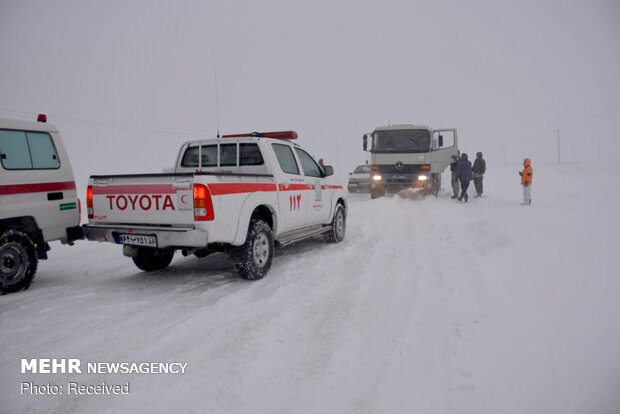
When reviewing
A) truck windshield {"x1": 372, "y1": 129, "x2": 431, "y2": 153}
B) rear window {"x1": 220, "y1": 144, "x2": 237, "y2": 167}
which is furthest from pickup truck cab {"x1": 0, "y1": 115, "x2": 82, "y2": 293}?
truck windshield {"x1": 372, "y1": 129, "x2": 431, "y2": 153}

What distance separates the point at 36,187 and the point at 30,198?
0.17 metres

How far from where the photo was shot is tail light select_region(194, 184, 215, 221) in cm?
439

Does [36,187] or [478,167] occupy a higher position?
[478,167]

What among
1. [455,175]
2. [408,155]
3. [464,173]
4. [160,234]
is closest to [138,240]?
[160,234]

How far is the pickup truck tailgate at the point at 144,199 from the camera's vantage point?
4.46 meters

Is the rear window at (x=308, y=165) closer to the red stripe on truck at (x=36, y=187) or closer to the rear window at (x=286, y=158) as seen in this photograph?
the rear window at (x=286, y=158)

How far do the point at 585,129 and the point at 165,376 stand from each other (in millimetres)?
201352

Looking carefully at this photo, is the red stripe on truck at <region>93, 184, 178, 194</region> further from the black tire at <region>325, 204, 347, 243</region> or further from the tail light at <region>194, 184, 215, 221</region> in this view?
the black tire at <region>325, 204, 347, 243</region>

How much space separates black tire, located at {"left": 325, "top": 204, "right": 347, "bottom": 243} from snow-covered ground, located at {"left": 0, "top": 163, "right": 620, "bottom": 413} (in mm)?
1258

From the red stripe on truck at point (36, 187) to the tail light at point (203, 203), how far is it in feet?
7.89

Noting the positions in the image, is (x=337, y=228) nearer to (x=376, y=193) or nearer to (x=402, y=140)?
(x=376, y=193)

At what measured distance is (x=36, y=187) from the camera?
5031 millimetres

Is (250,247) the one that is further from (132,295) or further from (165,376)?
(165,376)

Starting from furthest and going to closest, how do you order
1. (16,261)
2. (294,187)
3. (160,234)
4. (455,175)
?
1. (455,175)
2. (294,187)
3. (16,261)
4. (160,234)
